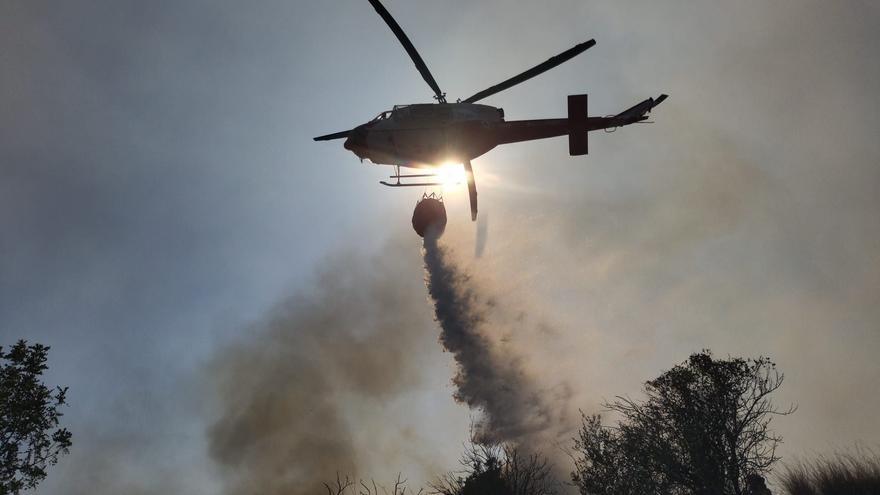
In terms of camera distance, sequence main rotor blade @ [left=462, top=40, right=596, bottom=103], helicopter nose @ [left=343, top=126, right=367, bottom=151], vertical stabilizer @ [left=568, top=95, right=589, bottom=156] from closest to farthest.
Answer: main rotor blade @ [left=462, top=40, right=596, bottom=103] < vertical stabilizer @ [left=568, top=95, right=589, bottom=156] < helicopter nose @ [left=343, top=126, right=367, bottom=151]

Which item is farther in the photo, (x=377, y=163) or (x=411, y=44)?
(x=377, y=163)

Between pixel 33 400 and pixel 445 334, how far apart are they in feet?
96.8

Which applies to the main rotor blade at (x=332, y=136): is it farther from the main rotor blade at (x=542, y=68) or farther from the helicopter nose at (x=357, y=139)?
the main rotor blade at (x=542, y=68)

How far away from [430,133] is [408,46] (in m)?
5.17

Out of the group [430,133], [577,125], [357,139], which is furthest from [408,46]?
[577,125]

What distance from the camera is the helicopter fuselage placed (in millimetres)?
29906

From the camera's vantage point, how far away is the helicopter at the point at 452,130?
29.7m

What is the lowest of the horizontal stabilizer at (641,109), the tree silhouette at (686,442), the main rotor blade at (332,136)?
the tree silhouette at (686,442)

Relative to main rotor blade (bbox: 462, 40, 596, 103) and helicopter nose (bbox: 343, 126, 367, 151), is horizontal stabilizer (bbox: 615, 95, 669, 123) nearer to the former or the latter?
main rotor blade (bbox: 462, 40, 596, 103)

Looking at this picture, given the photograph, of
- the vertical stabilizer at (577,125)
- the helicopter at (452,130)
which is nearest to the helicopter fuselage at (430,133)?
the helicopter at (452,130)

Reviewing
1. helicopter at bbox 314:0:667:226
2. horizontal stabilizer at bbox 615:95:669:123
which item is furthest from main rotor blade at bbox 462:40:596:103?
horizontal stabilizer at bbox 615:95:669:123

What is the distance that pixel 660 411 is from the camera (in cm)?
3438

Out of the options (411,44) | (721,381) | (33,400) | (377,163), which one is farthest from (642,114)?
(33,400)

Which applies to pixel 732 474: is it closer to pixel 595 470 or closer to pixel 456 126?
pixel 595 470
